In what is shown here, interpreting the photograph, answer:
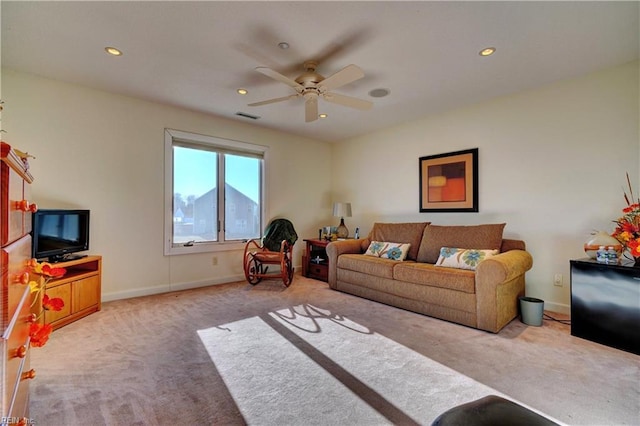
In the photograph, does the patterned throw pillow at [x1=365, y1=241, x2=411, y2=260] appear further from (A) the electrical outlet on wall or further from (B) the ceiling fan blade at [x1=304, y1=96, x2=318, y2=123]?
(B) the ceiling fan blade at [x1=304, y1=96, x2=318, y2=123]

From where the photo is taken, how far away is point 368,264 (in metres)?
3.72

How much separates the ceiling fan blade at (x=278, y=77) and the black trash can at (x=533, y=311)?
3061 millimetres

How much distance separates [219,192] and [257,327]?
8.22 feet

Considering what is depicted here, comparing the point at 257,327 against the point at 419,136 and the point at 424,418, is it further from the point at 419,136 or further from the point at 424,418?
the point at 419,136

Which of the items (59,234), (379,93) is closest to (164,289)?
(59,234)

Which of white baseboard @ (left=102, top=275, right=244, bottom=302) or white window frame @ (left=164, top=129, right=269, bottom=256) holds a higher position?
white window frame @ (left=164, top=129, right=269, bottom=256)

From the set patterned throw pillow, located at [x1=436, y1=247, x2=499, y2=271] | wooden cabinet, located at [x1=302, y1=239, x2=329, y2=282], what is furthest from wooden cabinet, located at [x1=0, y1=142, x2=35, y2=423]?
wooden cabinet, located at [x1=302, y1=239, x2=329, y2=282]

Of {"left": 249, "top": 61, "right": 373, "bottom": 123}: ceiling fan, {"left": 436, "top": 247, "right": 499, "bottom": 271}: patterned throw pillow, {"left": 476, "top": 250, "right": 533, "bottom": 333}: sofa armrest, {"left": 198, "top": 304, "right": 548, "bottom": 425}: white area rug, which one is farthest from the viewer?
{"left": 436, "top": 247, "right": 499, "bottom": 271}: patterned throw pillow

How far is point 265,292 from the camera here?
4.03 meters

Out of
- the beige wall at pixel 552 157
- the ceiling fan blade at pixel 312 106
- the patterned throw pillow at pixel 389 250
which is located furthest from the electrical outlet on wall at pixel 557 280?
the ceiling fan blade at pixel 312 106

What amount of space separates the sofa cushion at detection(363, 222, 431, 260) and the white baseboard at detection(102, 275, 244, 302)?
2.22 metres

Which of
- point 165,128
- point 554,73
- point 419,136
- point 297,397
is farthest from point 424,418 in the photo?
point 165,128

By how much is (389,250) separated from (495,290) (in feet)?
4.73

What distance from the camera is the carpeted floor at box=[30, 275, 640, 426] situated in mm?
1621
